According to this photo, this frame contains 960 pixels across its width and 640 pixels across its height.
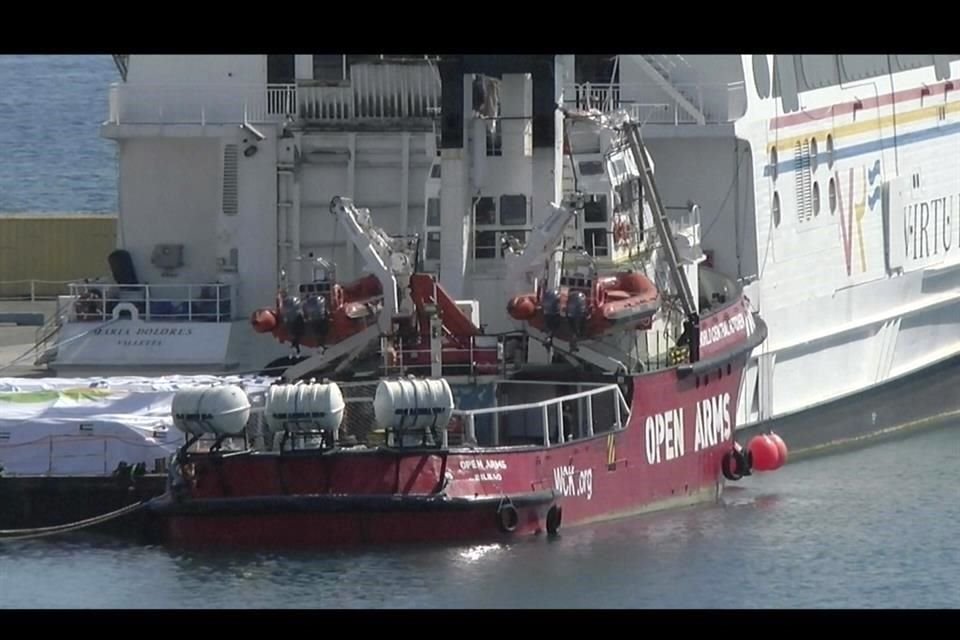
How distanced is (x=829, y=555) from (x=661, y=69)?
891 centimetres

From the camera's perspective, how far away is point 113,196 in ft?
232

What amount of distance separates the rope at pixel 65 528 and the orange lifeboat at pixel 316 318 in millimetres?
2422

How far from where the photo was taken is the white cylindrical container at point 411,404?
23.2 meters

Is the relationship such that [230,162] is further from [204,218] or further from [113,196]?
[113,196]

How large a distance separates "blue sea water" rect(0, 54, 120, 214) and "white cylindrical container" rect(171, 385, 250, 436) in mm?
36337

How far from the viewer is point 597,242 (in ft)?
92.1

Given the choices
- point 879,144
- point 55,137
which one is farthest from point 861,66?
point 55,137

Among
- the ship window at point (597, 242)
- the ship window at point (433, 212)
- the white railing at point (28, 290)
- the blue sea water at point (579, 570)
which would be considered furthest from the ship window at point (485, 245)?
the white railing at point (28, 290)

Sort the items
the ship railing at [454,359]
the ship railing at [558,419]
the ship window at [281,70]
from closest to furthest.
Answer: the ship railing at [558,419]
the ship railing at [454,359]
the ship window at [281,70]

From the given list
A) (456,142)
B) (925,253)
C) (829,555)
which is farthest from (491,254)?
(925,253)

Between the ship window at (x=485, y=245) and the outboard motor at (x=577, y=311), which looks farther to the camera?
the ship window at (x=485, y=245)

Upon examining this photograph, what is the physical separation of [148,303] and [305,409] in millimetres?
8662

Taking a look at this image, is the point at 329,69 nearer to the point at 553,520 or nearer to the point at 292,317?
the point at 292,317

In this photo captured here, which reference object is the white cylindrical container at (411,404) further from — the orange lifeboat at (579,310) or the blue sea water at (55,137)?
the blue sea water at (55,137)
